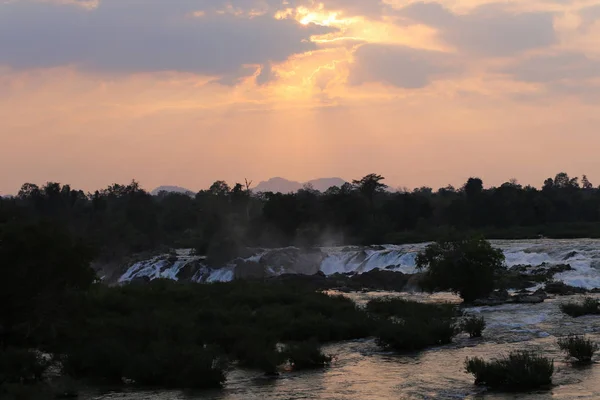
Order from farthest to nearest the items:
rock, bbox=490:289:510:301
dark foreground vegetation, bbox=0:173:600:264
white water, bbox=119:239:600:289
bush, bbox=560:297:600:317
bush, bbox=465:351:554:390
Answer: dark foreground vegetation, bbox=0:173:600:264
white water, bbox=119:239:600:289
rock, bbox=490:289:510:301
bush, bbox=560:297:600:317
bush, bbox=465:351:554:390

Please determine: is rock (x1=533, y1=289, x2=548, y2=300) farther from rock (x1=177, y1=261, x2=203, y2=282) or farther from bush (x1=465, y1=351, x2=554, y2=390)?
rock (x1=177, y1=261, x2=203, y2=282)

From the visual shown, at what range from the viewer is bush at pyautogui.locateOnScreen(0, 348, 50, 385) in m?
18.7

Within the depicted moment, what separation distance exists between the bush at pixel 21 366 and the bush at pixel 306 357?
7009mm

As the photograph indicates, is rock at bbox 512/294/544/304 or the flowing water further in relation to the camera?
rock at bbox 512/294/544/304

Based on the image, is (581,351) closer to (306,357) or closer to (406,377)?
(406,377)

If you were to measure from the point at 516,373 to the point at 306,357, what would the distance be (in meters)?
6.48

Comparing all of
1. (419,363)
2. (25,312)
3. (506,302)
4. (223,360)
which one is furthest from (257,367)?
(506,302)

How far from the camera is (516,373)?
16500 millimetres

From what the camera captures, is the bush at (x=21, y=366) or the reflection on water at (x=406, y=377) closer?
the reflection on water at (x=406, y=377)

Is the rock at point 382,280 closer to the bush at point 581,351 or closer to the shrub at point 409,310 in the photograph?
the shrub at point 409,310

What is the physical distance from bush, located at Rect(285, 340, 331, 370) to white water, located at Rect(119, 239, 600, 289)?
28.8 meters

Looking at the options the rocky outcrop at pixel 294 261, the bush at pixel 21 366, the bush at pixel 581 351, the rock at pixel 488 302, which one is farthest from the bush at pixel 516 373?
the rocky outcrop at pixel 294 261

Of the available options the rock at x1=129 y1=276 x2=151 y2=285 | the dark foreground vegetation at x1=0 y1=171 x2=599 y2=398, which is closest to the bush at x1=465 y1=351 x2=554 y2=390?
the dark foreground vegetation at x1=0 y1=171 x2=599 y2=398

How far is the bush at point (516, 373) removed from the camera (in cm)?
1647
